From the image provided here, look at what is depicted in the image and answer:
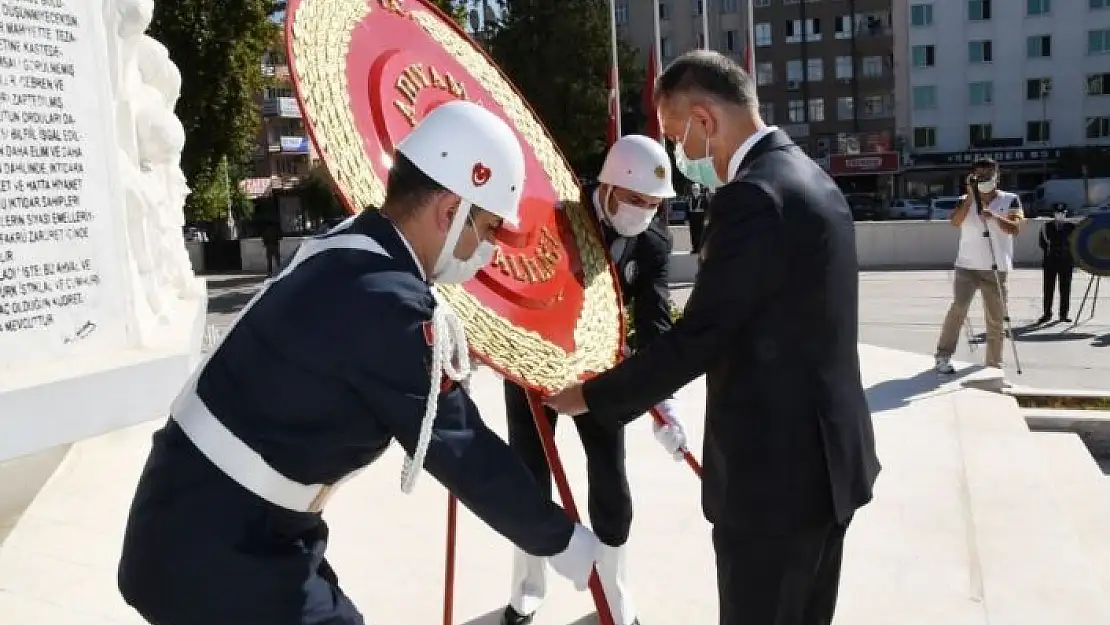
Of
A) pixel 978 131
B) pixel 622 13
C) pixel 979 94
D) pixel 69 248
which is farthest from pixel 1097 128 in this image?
pixel 69 248

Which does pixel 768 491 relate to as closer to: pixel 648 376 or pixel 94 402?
pixel 648 376

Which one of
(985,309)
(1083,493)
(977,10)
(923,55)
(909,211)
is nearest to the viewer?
(1083,493)

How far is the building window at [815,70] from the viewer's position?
50.2 meters

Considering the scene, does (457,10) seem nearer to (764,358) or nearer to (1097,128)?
(764,358)

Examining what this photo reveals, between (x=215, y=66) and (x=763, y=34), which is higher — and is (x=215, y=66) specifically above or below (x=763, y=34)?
below

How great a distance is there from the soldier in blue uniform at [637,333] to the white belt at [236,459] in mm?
1633

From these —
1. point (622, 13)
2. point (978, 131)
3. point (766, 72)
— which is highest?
point (622, 13)

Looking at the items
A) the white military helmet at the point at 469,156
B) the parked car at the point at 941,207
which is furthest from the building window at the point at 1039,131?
the white military helmet at the point at 469,156

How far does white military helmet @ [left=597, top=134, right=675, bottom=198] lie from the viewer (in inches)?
126

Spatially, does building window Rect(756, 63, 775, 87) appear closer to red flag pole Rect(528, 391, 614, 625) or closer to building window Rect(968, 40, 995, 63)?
building window Rect(968, 40, 995, 63)

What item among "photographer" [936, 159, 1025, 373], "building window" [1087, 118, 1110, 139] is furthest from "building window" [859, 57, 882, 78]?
"photographer" [936, 159, 1025, 373]

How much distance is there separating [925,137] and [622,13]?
683 inches

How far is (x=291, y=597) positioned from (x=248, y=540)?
139 millimetres

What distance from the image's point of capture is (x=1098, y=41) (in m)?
44.6
